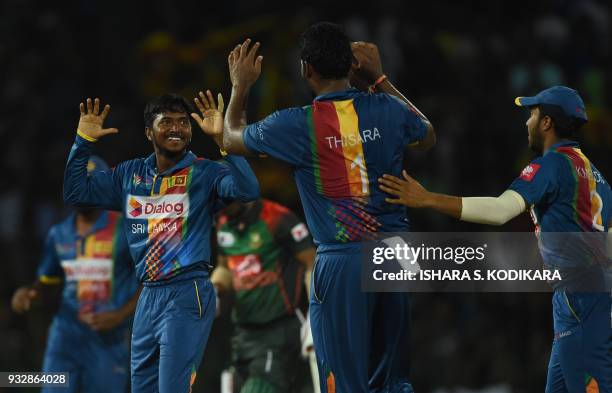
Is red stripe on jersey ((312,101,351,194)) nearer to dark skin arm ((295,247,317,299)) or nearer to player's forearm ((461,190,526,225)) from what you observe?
player's forearm ((461,190,526,225))

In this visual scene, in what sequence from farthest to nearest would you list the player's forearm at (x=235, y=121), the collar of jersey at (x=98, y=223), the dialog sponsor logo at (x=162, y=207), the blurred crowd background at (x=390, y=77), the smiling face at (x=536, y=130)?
the blurred crowd background at (x=390, y=77) < the collar of jersey at (x=98, y=223) < the dialog sponsor logo at (x=162, y=207) < the smiling face at (x=536, y=130) < the player's forearm at (x=235, y=121)

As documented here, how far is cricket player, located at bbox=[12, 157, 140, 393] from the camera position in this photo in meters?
8.94

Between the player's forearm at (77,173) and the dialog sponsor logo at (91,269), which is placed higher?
the player's forearm at (77,173)

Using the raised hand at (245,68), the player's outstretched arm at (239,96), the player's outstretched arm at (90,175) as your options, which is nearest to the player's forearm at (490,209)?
the player's outstretched arm at (239,96)

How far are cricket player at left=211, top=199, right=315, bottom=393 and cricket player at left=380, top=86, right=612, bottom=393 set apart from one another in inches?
117

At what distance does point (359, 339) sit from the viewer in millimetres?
5930

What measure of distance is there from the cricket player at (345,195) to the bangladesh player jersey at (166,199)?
0.71 metres

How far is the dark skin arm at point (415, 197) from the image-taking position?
584 centimetres

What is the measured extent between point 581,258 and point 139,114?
748 cm

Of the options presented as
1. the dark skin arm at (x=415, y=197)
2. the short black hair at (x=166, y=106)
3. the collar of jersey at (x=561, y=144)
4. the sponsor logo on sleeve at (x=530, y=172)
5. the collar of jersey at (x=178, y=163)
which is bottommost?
the dark skin arm at (x=415, y=197)

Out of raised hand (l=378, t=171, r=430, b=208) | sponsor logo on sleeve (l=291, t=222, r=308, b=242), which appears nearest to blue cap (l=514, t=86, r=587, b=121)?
raised hand (l=378, t=171, r=430, b=208)

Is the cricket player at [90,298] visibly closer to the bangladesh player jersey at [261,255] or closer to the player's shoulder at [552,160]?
the bangladesh player jersey at [261,255]

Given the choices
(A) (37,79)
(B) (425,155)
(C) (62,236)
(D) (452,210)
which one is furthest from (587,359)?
(A) (37,79)

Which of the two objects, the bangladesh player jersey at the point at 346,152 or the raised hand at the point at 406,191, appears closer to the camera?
the raised hand at the point at 406,191
